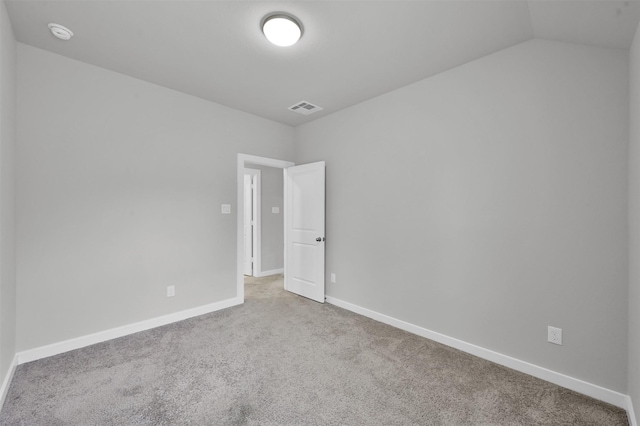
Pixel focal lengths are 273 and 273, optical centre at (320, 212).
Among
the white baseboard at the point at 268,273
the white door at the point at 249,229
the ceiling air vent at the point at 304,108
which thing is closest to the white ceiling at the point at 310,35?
the ceiling air vent at the point at 304,108

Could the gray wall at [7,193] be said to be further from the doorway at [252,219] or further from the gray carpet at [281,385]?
the doorway at [252,219]

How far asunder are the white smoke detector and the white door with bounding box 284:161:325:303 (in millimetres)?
2763

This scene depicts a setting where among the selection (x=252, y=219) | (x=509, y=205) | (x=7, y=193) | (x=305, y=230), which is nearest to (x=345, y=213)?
(x=305, y=230)

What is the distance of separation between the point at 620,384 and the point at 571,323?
0.43m

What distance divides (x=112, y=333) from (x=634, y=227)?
443 cm

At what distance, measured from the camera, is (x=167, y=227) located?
3227 mm

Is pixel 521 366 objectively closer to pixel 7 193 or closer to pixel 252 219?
pixel 7 193

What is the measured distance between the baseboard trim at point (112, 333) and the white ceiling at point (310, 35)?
8.84 ft

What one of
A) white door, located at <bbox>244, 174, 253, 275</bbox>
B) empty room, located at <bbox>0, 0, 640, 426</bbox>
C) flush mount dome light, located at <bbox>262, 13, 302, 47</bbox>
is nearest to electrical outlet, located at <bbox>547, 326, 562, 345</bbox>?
empty room, located at <bbox>0, 0, 640, 426</bbox>

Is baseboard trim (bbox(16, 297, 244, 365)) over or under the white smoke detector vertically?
under

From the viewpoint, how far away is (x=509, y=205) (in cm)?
236

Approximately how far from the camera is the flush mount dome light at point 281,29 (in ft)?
6.53

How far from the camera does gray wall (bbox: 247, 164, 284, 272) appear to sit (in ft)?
18.4

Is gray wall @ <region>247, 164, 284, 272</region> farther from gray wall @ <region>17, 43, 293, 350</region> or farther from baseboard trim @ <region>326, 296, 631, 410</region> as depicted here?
baseboard trim @ <region>326, 296, 631, 410</region>
